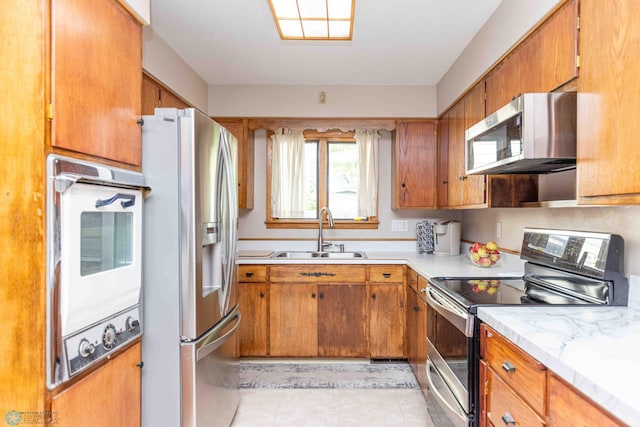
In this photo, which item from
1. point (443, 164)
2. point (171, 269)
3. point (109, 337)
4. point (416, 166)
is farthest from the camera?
point (416, 166)

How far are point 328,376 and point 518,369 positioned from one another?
6.12 ft

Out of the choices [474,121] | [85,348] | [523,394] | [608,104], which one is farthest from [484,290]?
[85,348]

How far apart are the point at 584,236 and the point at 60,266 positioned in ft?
6.35

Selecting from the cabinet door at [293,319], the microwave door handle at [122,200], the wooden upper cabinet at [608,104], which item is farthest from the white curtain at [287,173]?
the wooden upper cabinet at [608,104]

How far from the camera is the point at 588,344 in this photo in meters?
0.98

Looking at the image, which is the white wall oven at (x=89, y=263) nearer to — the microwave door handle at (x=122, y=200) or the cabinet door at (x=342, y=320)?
the microwave door handle at (x=122, y=200)

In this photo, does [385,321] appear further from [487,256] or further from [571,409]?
[571,409]

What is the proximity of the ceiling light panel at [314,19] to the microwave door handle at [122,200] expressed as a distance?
1.28 metres

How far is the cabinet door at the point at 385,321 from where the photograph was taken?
114 inches

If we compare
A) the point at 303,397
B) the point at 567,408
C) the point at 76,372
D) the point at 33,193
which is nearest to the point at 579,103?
the point at 567,408

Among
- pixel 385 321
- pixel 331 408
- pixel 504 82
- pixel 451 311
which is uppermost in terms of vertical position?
pixel 504 82

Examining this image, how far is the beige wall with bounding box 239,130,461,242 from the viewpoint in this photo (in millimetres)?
3482

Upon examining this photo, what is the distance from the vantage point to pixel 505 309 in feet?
4.44

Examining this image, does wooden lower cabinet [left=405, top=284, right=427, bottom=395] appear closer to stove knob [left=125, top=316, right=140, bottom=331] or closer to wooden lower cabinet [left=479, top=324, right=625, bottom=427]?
wooden lower cabinet [left=479, top=324, right=625, bottom=427]
